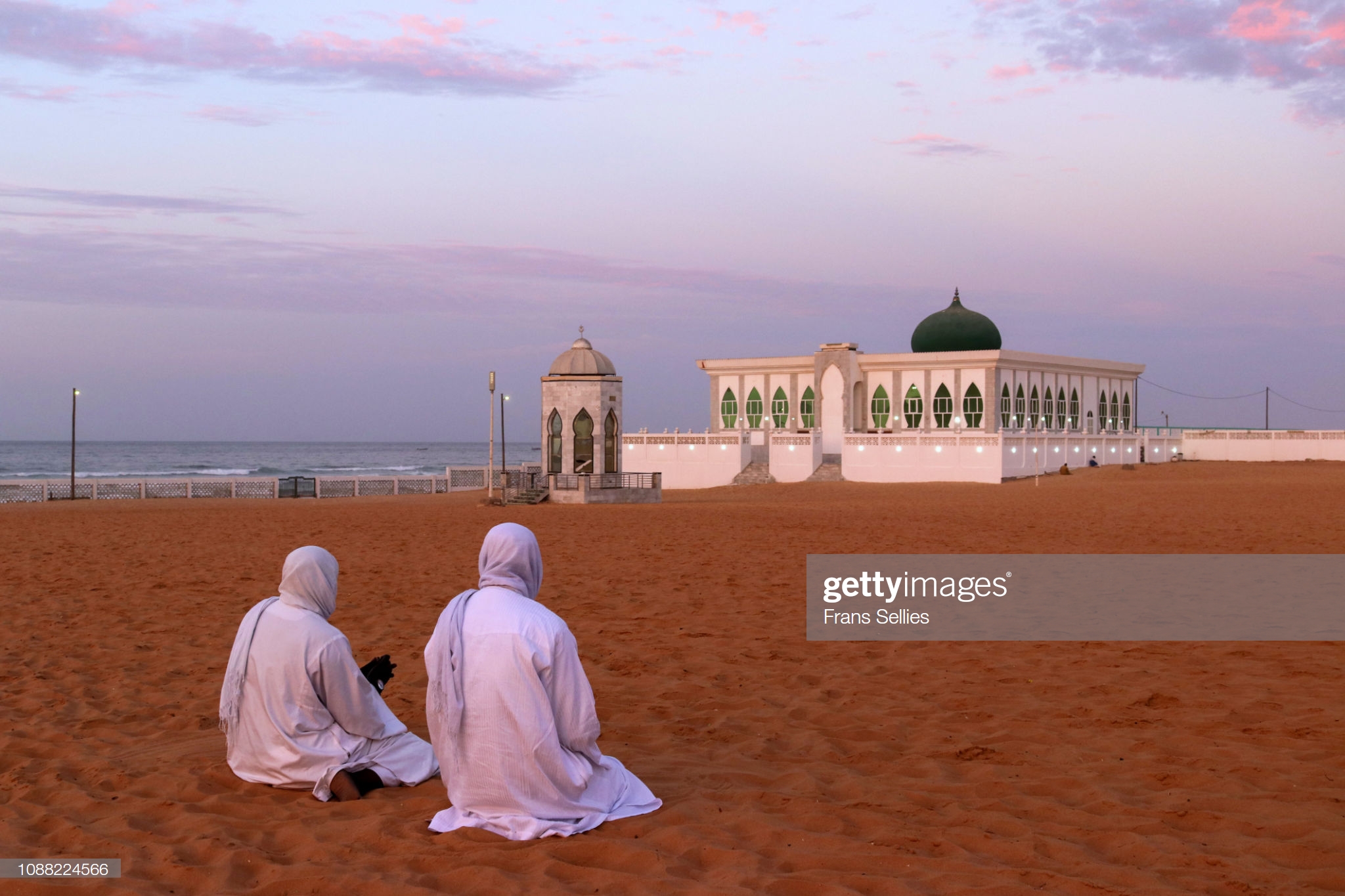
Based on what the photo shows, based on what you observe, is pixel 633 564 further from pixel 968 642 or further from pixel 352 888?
pixel 352 888

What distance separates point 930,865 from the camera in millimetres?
4453

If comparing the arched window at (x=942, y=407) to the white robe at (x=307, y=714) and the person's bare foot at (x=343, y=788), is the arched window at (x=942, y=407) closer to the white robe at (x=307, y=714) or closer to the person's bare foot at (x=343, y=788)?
the white robe at (x=307, y=714)

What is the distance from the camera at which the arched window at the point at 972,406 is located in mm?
45375

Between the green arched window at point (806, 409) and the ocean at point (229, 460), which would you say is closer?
the green arched window at point (806, 409)

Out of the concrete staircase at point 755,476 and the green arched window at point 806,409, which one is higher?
the green arched window at point 806,409

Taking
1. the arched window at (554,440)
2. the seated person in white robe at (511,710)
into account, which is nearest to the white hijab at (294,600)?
the seated person in white robe at (511,710)

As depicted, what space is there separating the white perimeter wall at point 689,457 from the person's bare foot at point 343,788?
38.1 metres

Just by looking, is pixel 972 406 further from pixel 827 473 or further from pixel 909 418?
pixel 827 473

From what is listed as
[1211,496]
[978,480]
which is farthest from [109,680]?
[978,480]

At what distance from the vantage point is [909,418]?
47.1 m

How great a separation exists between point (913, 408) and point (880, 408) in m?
1.41

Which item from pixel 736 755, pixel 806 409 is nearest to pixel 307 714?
pixel 736 755

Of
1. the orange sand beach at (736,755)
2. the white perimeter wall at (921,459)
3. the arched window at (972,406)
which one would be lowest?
the orange sand beach at (736,755)

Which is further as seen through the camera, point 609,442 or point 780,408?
point 780,408
